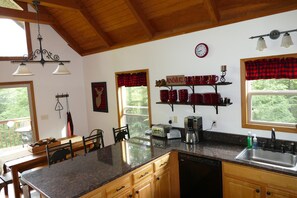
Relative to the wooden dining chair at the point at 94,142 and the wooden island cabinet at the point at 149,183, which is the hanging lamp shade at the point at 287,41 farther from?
the wooden dining chair at the point at 94,142

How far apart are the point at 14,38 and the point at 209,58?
154 inches

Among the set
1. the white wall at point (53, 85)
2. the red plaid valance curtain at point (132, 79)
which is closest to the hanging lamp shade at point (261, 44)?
the red plaid valance curtain at point (132, 79)

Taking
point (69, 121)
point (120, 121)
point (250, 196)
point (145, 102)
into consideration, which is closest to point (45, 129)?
point (69, 121)

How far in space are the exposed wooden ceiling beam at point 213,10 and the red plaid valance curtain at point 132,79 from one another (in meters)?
1.60

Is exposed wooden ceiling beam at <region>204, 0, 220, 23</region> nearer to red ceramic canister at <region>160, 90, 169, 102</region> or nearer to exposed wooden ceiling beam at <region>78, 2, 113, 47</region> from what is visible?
red ceramic canister at <region>160, 90, 169, 102</region>

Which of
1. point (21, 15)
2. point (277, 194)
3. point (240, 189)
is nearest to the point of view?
point (277, 194)

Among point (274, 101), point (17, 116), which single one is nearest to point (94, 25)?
point (17, 116)

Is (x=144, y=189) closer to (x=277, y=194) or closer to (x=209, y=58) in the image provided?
(x=277, y=194)

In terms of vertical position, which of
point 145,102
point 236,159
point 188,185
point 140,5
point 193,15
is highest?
point 140,5

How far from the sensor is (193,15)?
316 centimetres

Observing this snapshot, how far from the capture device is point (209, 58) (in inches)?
124

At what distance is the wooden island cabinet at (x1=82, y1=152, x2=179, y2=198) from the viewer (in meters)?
2.14

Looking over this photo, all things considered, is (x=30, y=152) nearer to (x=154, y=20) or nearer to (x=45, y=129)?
(x=45, y=129)

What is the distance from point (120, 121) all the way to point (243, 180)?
284 cm
